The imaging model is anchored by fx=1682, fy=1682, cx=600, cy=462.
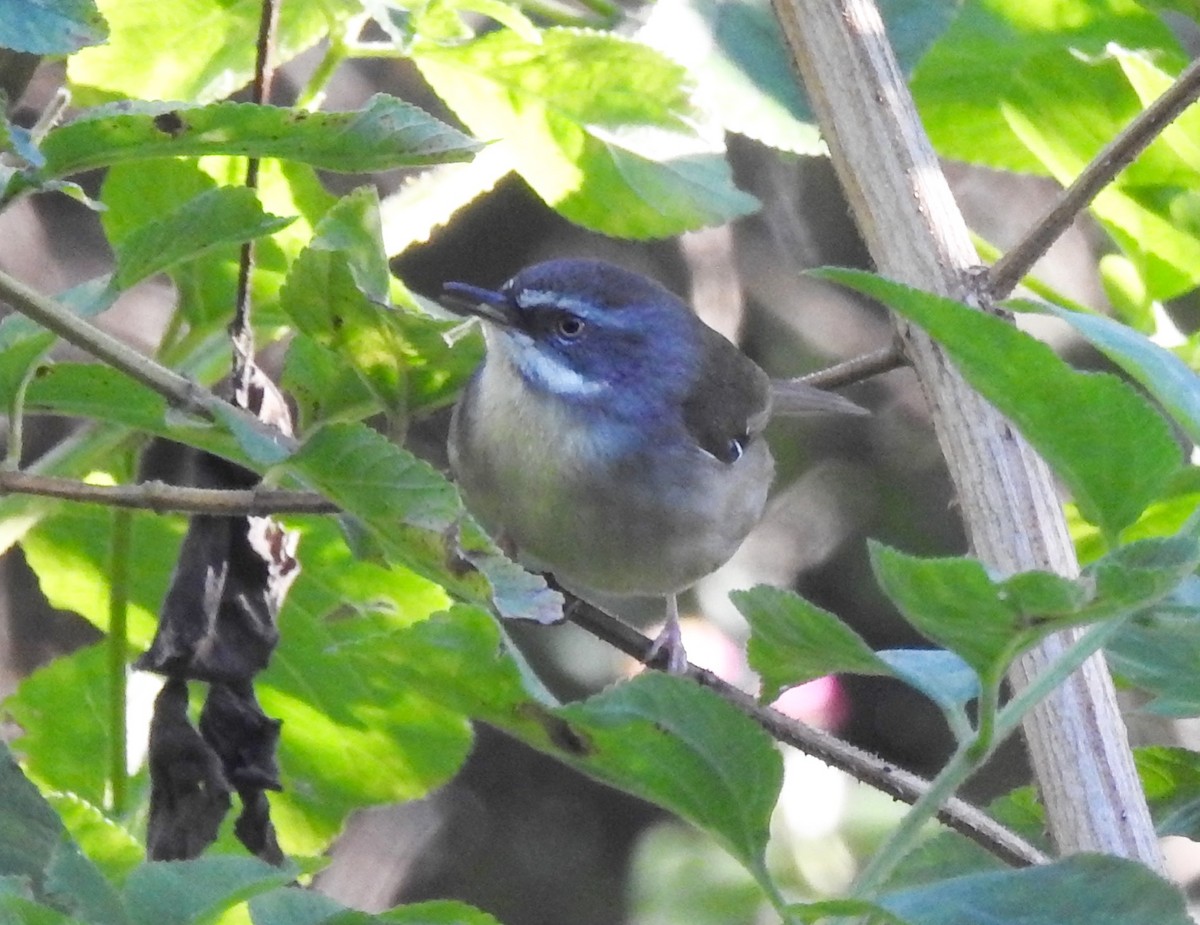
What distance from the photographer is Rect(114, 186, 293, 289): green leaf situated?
52.9 inches

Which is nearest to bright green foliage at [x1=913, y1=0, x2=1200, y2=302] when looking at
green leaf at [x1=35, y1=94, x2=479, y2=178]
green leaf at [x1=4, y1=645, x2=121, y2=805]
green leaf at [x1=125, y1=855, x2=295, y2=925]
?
green leaf at [x1=35, y1=94, x2=479, y2=178]

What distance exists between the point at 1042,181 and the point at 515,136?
13.7 ft

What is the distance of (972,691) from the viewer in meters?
1.25

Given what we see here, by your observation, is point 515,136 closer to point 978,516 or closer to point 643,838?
point 978,516

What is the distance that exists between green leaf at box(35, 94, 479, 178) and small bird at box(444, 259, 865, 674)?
53.8 inches

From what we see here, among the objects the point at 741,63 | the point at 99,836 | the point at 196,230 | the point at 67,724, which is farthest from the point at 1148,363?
the point at 67,724

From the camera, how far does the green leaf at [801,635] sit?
1137 mm

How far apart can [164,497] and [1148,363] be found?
0.79 m

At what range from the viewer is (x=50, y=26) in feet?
3.81

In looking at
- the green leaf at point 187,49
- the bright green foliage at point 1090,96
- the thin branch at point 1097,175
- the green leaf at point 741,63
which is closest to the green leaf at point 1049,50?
the bright green foliage at point 1090,96

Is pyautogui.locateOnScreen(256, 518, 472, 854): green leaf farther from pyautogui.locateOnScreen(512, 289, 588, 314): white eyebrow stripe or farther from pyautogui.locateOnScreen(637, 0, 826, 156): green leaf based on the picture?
pyautogui.locateOnScreen(512, 289, 588, 314): white eyebrow stripe

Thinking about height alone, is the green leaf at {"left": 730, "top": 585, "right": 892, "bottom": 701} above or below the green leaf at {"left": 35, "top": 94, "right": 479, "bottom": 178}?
below

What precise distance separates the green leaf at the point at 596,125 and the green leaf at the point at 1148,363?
1.02m

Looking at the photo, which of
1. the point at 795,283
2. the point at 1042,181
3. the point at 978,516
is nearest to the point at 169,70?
the point at 978,516
